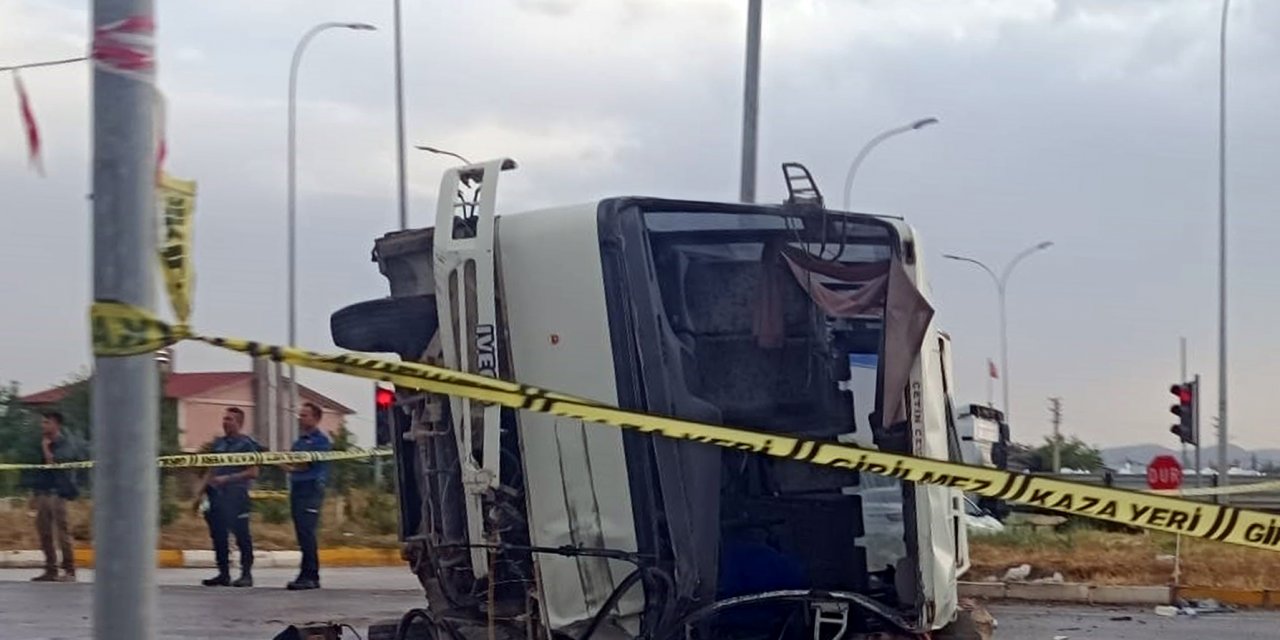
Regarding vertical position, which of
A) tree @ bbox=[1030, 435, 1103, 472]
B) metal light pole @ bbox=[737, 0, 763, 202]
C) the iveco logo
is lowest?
tree @ bbox=[1030, 435, 1103, 472]

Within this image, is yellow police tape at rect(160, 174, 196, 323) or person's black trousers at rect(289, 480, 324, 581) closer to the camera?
yellow police tape at rect(160, 174, 196, 323)

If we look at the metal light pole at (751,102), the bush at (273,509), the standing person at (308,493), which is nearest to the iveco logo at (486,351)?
the standing person at (308,493)

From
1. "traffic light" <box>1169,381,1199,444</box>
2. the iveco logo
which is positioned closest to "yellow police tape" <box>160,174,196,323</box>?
the iveco logo

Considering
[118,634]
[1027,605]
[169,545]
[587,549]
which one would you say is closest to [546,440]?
[587,549]

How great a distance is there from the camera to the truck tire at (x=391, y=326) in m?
6.57

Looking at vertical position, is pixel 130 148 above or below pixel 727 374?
above

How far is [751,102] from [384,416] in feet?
27.8

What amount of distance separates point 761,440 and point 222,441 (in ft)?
32.7

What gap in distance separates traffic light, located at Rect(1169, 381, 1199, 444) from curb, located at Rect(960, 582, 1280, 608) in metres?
9.80

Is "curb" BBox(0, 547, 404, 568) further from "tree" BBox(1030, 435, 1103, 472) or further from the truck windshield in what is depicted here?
"tree" BBox(1030, 435, 1103, 472)

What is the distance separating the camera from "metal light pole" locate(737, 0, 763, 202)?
1585cm

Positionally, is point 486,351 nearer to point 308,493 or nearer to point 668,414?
point 668,414

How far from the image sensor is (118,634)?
3.75m

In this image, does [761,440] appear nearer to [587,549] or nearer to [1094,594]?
[587,549]
